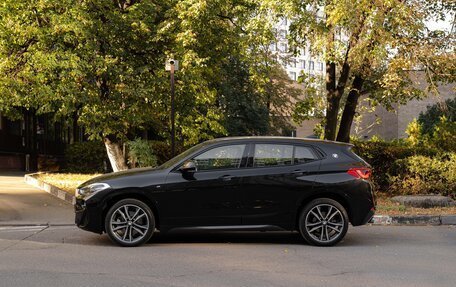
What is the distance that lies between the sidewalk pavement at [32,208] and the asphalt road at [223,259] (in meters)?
0.14

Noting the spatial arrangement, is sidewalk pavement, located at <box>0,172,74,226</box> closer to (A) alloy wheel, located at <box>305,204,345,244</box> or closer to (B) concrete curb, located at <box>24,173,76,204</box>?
(B) concrete curb, located at <box>24,173,76,204</box>

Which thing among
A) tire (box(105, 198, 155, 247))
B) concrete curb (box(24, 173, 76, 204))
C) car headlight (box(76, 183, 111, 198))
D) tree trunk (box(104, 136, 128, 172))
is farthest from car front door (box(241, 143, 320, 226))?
tree trunk (box(104, 136, 128, 172))

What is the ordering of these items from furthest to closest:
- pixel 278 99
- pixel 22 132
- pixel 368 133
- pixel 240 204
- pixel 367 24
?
pixel 368 133 → pixel 278 99 → pixel 22 132 → pixel 367 24 → pixel 240 204

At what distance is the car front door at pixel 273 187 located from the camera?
26.3 ft

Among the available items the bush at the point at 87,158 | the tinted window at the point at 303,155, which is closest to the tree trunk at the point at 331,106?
the bush at the point at 87,158

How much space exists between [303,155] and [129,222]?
280 centimetres

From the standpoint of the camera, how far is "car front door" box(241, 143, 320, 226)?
8.02 m

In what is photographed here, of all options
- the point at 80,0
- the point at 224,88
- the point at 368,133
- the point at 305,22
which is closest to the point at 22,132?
the point at 224,88

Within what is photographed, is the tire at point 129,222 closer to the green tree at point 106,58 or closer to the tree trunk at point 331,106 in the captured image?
the green tree at point 106,58

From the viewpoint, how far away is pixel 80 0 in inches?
573

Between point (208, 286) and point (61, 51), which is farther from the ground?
point (61, 51)

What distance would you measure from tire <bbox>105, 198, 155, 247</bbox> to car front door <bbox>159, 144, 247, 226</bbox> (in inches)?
9.7

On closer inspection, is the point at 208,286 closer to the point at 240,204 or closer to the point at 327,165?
the point at 240,204

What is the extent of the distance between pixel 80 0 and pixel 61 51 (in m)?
1.57
